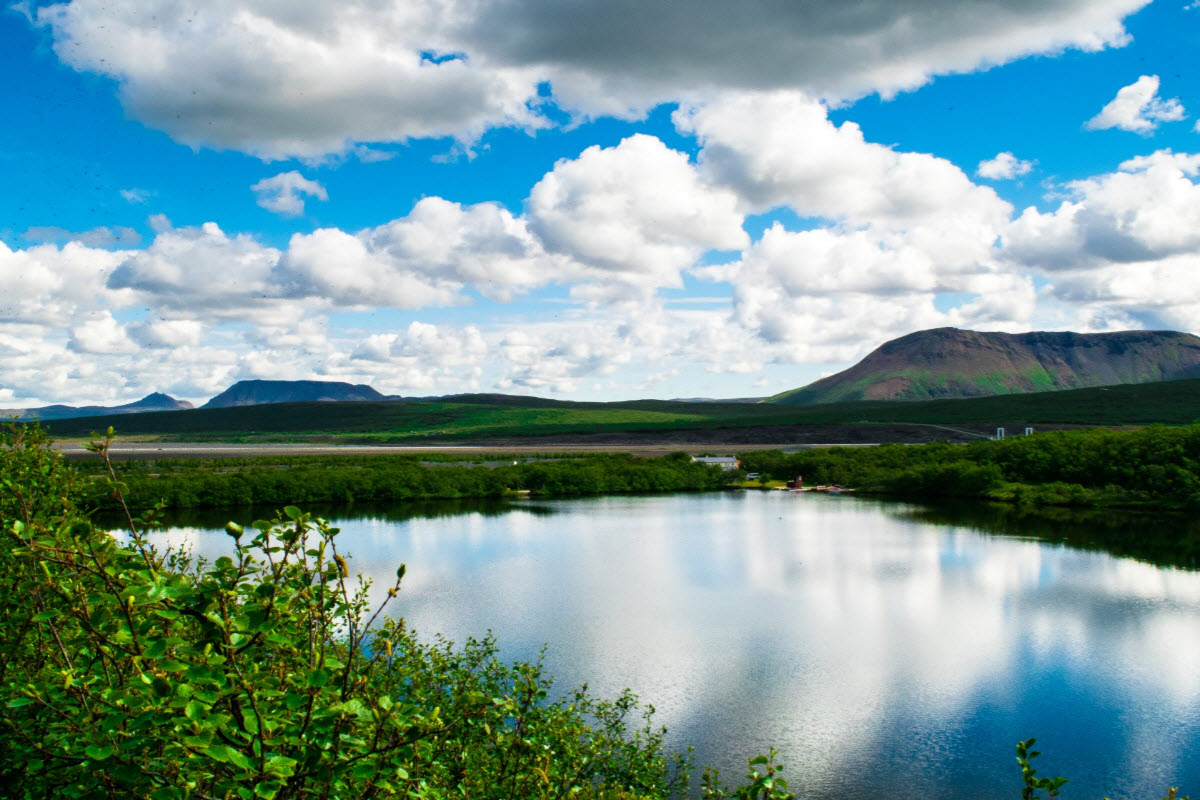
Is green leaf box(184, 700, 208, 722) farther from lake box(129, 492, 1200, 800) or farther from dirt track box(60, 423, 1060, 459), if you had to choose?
dirt track box(60, 423, 1060, 459)

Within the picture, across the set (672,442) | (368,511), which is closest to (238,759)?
(368,511)

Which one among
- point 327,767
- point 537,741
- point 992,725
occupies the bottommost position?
point 992,725

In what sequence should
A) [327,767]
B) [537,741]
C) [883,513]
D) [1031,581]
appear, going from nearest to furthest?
[327,767]
[537,741]
[1031,581]
[883,513]

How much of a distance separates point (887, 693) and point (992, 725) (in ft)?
9.63

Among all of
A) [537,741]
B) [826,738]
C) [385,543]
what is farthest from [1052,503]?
[537,741]

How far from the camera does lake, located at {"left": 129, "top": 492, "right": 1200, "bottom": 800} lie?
19156 millimetres

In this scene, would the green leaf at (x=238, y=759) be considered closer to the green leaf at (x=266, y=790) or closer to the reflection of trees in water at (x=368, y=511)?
the green leaf at (x=266, y=790)

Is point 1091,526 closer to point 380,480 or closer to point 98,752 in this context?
point 380,480

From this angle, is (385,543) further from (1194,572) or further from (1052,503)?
(1052,503)

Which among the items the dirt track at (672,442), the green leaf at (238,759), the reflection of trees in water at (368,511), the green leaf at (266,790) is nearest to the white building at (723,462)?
the dirt track at (672,442)

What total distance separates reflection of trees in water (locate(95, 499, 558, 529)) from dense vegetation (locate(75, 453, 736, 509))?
170cm

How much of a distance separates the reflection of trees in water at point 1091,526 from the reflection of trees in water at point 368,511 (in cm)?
3045

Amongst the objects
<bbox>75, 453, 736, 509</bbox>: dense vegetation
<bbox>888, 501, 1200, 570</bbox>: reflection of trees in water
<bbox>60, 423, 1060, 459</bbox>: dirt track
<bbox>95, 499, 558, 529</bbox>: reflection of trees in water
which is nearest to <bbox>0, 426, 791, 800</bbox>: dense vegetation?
<bbox>888, 501, 1200, 570</bbox>: reflection of trees in water

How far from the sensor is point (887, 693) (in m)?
23.2
